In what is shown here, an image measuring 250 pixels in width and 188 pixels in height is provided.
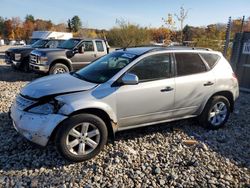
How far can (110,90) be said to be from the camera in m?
3.86

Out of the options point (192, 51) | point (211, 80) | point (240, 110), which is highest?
point (192, 51)

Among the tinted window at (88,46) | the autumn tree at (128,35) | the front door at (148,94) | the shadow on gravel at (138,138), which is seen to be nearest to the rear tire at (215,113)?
the shadow on gravel at (138,138)

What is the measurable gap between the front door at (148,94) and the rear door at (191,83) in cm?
18

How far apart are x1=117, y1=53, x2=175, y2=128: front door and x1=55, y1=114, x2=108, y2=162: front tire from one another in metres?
0.44

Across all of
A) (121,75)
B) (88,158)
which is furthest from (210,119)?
(88,158)

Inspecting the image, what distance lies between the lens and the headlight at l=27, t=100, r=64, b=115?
139 inches

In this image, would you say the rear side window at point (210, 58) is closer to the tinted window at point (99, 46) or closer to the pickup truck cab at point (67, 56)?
the pickup truck cab at point (67, 56)

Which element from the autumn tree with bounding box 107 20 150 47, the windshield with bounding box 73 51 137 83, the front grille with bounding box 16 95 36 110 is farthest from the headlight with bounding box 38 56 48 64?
the autumn tree with bounding box 107 20 150 47

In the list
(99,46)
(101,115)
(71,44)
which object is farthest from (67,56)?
(101,115)

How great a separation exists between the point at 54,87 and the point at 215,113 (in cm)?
328

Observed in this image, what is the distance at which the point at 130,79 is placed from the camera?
3.84 metres

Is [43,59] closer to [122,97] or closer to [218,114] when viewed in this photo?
[122,97]

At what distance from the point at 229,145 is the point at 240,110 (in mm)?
2422

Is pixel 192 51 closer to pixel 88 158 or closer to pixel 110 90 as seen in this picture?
pixel 110 90
